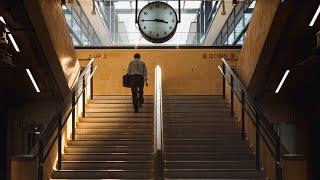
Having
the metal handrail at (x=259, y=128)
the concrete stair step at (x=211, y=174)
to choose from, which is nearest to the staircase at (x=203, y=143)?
the concrete stair step at (x=211, y=174)

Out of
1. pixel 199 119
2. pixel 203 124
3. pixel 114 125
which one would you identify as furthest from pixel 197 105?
pixel 114 125

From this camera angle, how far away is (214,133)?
36.1 feet

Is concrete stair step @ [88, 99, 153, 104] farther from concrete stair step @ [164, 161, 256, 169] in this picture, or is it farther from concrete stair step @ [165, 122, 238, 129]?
concrete stair step @ [164, 161, 256, 169]

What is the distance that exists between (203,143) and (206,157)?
68 cm

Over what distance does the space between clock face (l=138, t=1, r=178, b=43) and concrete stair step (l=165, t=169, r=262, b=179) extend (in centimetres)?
665

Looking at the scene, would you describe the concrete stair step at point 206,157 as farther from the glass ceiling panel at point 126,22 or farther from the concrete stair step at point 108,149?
the glass ceiling panel at point 126,22

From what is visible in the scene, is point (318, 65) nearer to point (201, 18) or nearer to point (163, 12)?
point (163, 12)

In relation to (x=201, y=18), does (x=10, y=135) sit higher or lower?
lower

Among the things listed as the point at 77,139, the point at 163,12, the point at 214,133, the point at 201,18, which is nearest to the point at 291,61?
the point at 214,133

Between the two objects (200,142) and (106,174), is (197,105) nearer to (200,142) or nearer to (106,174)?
(200,142)

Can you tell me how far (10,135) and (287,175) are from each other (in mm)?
7271

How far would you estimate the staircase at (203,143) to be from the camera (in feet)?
30.5

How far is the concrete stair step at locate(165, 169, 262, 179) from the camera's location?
9203 mm

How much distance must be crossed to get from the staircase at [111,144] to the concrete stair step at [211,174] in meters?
0.39
